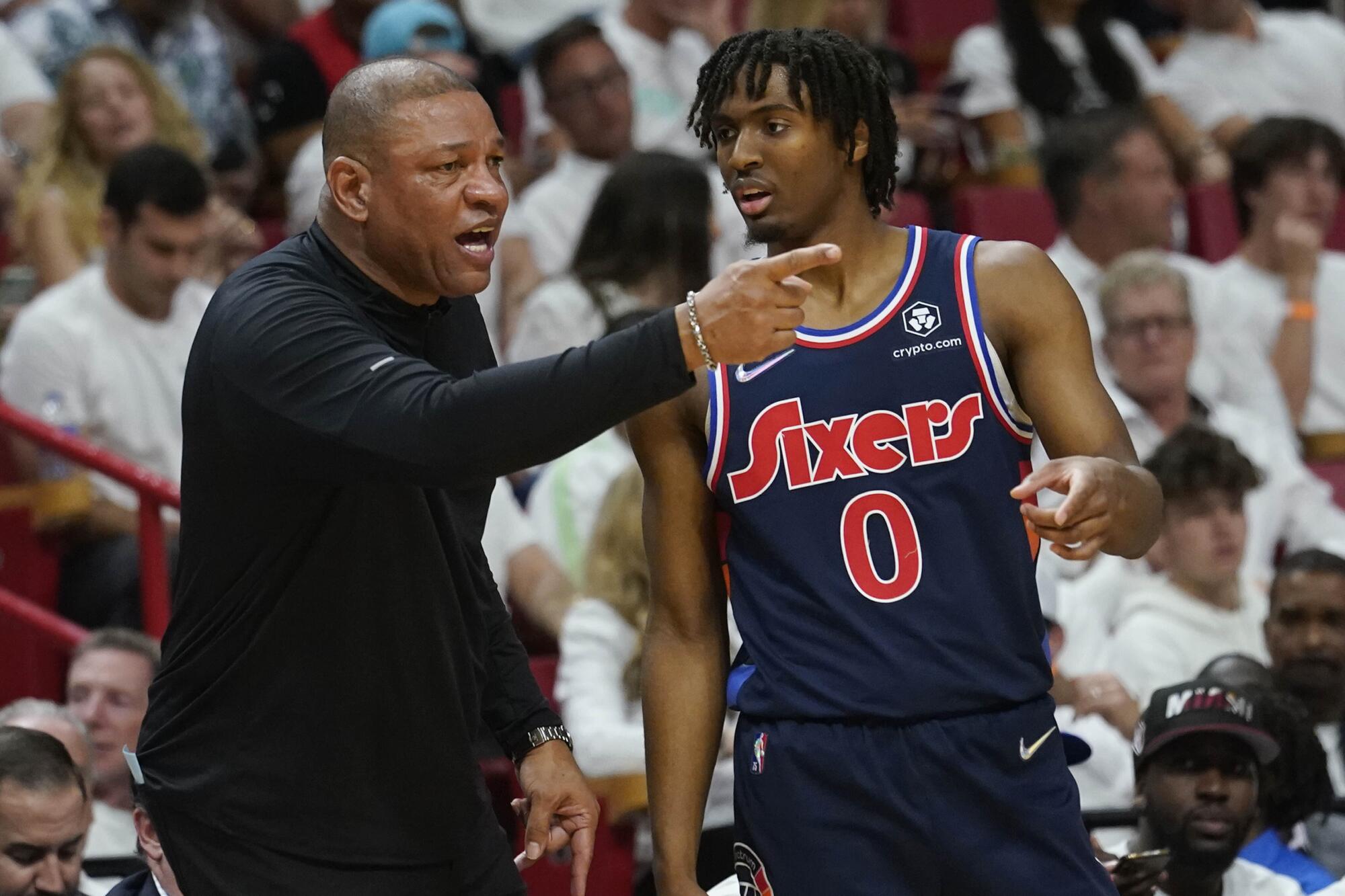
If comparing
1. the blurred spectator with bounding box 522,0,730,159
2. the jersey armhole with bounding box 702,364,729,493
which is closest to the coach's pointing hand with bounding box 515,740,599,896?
the jersey armhole with bounding box 702,364,729,493

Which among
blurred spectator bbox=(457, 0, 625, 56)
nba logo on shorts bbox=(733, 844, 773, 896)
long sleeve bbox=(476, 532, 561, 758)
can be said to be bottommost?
nba logo on shorts bbox=(733, 844, 773, 896)

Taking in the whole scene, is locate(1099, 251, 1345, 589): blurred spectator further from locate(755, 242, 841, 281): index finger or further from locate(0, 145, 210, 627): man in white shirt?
locate(755, 242, 841, 281): index finger

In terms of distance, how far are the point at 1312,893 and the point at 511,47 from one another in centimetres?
488

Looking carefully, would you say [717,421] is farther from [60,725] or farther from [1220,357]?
[1220,357]

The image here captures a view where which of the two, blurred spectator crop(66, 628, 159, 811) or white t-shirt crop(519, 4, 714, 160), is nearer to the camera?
blurred spectator crop(66, 628, 159, 811)

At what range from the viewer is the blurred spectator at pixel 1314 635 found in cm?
495

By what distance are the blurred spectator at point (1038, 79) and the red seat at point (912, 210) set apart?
788 millimetres

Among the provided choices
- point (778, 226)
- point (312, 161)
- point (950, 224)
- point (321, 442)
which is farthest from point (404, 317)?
point (950, 224)

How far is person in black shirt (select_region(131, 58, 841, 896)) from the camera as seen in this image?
244 cm

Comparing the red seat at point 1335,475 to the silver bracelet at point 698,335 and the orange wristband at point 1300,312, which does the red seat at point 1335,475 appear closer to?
the orange wristband at point 1300,312

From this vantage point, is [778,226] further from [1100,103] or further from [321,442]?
[1100,103]

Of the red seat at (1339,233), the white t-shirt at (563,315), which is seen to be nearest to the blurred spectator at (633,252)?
the white t-shirt at (563,315)

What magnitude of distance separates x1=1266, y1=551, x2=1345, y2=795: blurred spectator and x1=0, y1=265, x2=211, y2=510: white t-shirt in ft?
9.58

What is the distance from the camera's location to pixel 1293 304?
6703 mm
